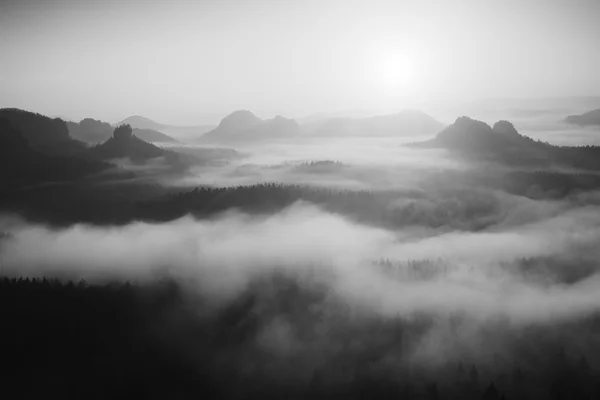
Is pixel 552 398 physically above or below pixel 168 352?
below

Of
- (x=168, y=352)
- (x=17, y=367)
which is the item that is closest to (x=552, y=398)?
(x=168, y=352)

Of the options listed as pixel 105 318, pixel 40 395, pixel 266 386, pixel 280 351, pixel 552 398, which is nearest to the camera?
pixel 40 395

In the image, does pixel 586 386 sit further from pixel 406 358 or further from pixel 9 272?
pixel 9 272

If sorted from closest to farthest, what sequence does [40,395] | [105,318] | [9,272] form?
[40,395] → [105,318] → [9,272]

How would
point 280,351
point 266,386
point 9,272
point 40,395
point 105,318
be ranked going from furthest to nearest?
point 9,272, point 280,351, point 105,318, point 266,386, point 40,395

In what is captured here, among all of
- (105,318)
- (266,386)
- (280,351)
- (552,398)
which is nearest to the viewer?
(552,398)

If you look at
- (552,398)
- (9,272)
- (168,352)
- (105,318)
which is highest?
(9,272)

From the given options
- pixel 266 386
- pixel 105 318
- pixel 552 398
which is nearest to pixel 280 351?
pixel 266 386

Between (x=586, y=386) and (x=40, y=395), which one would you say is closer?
(x=40, y=395)

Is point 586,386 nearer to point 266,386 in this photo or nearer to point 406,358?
point 406,358
